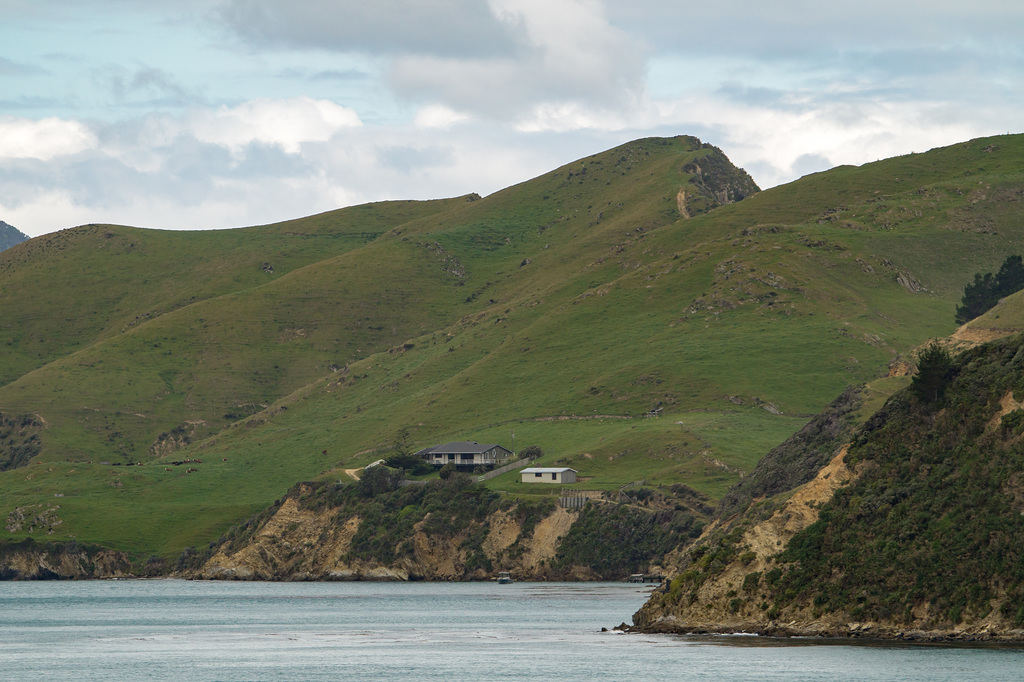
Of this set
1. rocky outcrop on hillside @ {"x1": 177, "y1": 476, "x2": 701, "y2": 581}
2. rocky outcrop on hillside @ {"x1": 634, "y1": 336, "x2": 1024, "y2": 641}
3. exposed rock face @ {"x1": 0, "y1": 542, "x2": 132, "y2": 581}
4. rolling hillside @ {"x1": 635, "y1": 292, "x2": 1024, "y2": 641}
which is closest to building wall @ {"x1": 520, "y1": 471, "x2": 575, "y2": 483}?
rocky outcrop on hillside @ {"x1": 177, "y1": 476, "x2": 701, "y2": 581}

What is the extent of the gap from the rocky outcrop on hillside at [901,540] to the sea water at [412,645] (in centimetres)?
215

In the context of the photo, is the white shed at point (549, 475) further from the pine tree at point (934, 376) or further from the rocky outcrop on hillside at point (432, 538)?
the pine tree at point (934, 376)

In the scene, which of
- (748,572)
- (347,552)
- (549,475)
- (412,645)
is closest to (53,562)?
(347,552)

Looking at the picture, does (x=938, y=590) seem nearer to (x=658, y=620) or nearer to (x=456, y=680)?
(x=658, y=620)

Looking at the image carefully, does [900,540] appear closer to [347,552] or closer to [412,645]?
[412,645]

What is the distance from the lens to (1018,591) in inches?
2724

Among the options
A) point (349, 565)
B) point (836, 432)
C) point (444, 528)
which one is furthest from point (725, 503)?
point (349, 565)

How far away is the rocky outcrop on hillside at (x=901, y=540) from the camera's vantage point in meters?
71.6

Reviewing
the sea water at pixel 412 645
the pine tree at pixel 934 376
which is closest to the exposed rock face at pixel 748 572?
the sea water at pixel 412 645

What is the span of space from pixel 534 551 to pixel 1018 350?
98.2 meters

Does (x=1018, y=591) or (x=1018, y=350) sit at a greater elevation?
(x=1018, y=350)

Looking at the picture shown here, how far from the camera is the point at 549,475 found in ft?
606

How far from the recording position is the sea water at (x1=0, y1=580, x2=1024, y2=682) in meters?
70.0

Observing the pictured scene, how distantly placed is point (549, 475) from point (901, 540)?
110447 millimetres
